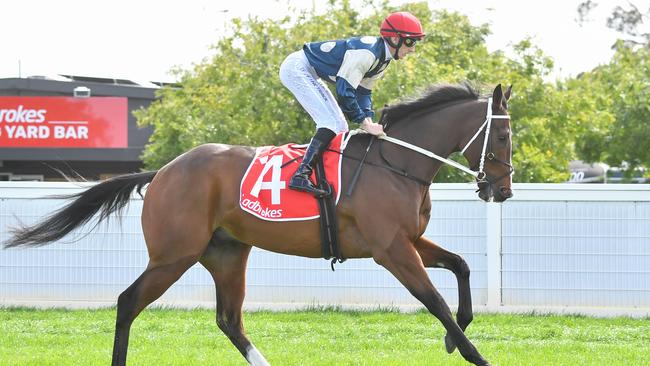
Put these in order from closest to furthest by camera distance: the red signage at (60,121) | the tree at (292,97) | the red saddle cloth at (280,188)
Answer: the red saddle cloth at (280,188)
the tree at (292,97)
the red signage at (60,121)

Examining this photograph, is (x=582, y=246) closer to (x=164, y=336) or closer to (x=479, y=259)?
(x=479, y=259)

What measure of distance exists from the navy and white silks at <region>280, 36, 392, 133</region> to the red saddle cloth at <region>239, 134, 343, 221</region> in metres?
0.21

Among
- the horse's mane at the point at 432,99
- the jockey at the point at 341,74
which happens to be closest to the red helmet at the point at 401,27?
the jockey at the point at 341,74

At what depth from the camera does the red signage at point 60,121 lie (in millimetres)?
23266

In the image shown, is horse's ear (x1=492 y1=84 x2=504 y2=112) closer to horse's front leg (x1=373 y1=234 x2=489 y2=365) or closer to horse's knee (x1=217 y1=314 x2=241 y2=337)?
horse's front leg (x1=373 y1=234 x2=489 y2=365)

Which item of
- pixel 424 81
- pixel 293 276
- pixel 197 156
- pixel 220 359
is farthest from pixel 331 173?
pixel 424 81

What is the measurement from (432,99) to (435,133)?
27cm

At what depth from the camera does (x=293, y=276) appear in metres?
10.4

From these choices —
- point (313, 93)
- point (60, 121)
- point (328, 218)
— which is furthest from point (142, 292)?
point (60, 121)

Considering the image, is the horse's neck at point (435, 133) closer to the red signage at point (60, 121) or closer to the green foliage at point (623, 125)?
the green foliage at point (623, 125)

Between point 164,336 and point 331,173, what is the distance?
108 inches

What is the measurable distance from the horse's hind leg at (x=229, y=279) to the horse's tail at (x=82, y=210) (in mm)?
829

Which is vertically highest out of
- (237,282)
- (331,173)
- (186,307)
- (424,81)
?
(424,81)

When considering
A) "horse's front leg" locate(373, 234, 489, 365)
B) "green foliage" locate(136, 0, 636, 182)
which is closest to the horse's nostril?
"horse's front leg" locate(373, 234, 489, 365)
